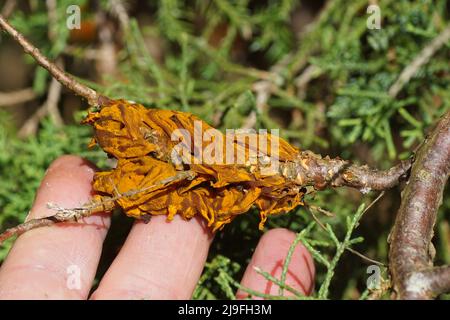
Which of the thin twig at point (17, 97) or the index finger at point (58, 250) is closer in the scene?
the index finger at point (58, 250)

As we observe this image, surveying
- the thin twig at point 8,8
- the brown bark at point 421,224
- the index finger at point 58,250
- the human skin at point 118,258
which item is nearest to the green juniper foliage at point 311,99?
the thin twig at point 8,8

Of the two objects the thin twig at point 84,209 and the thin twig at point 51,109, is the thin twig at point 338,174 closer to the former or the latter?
the thin twig at point 84,209

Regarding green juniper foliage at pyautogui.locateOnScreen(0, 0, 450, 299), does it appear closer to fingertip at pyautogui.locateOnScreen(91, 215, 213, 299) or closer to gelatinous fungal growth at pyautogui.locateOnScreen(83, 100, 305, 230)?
fingertip at pyautogui.locateOnScreen(91, 215, 213, 299)

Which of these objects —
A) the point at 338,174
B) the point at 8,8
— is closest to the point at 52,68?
the point at 338,174

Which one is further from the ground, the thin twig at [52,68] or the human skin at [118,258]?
the thin twig at [52,68]

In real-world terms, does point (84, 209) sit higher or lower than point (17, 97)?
lower

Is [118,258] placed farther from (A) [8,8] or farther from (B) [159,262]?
(A) [8,8]
